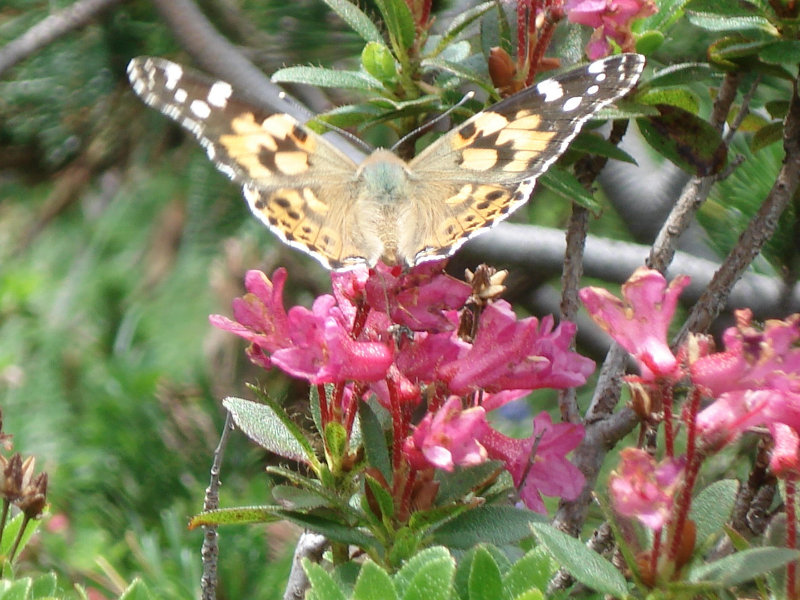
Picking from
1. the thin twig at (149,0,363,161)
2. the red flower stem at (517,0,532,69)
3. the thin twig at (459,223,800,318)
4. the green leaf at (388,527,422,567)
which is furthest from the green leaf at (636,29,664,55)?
the thin twig at (149,0,363,161)

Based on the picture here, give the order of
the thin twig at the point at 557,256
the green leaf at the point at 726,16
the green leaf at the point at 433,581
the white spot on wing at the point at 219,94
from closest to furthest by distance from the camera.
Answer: the green leaf at the point at 433,581 < the green leaf at the point at 726,16 < the white spot on wing at the point at 219,94 < the thin twig at the point at 557,256

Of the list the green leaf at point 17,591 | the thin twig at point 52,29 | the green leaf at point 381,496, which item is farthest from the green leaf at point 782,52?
the thin twig at point 52,29

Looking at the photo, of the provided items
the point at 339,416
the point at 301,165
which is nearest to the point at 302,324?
the point at 339,416

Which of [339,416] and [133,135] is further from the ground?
[339,416]

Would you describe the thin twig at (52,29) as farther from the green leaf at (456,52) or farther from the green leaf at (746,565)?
the green leaf at (746,565)

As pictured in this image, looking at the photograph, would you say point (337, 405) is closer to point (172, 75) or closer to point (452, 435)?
point (452, 435)

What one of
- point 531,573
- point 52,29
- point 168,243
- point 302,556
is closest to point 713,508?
point 531,573

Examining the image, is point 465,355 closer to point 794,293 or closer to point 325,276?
point 794,293

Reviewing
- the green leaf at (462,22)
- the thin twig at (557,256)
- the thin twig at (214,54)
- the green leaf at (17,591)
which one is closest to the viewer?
the green leaf at (17,591)
